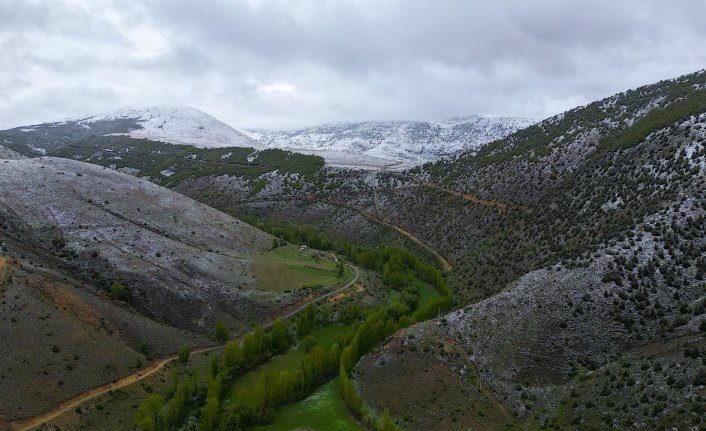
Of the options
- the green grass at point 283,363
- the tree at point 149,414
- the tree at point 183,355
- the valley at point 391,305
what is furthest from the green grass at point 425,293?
the tree at point 149,414

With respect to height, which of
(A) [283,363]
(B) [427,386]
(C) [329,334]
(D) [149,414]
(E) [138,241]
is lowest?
(D) [149,414]

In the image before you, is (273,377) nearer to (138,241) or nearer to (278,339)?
(278,339)

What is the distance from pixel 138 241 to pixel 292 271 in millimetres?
34701

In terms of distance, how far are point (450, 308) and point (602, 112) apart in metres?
88.8

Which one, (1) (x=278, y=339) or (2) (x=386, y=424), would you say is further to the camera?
(1) (x=278, y=339)

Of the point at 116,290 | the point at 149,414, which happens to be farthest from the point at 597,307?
the point at 116,290

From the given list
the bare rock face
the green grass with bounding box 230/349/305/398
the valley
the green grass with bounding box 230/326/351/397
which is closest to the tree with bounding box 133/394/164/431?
the valley

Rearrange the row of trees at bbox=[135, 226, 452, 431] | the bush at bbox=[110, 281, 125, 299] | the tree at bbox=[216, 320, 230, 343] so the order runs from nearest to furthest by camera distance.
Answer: the row of trees at bbox=[135, 226, 452, 431] → the tree at bbox=[216, 320, 230, 343] → the bush at bbox=[110, 281, 125, 299]

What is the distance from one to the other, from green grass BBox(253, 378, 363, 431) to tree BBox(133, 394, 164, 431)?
12992mm

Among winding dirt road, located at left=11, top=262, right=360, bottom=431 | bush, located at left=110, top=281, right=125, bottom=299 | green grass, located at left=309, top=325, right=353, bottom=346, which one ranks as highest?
bush, located at left=110, top=281, right=125, bottom=299

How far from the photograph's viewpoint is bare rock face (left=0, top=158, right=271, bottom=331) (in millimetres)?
94812

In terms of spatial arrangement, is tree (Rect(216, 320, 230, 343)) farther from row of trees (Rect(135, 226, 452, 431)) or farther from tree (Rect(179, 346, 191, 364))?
tree (Rect(179, 346, 191, 364))

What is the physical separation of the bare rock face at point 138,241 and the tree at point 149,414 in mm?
27155

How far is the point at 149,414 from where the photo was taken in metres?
62.6
